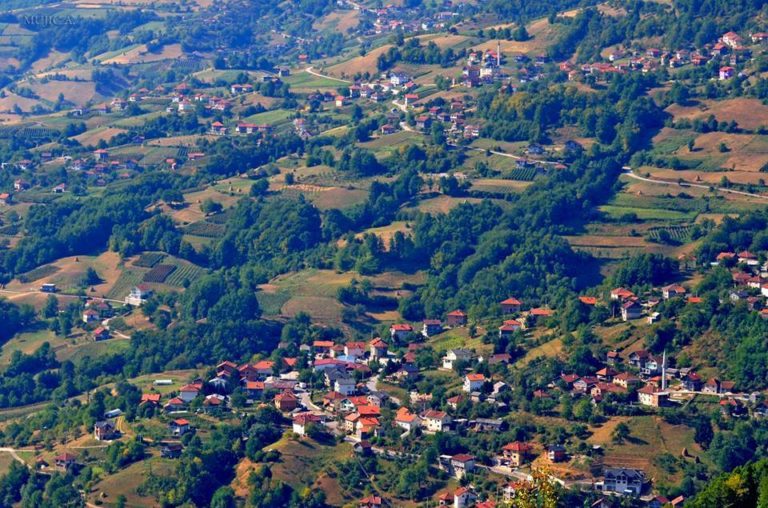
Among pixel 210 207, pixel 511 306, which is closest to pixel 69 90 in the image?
pixel 210 207

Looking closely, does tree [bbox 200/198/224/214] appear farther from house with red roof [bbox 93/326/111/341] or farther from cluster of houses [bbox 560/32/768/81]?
cluster of houses [bbox 560/32/768/81]

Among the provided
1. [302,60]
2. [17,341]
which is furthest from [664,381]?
[302,60]

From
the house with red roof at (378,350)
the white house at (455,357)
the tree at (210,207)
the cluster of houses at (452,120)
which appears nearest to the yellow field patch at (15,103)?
the cluster of houses at (452,120)

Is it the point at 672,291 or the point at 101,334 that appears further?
the point at 101,334

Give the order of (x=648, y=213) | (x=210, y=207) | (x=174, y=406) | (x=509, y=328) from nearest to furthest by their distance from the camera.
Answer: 1. (x=174, y=406)
2. (x=509, y=328)
3. (x=648, y=213)
4. (x=210, y=207)

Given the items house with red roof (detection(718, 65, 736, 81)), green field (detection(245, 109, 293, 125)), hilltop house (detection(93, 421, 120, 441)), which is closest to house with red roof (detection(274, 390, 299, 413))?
hilltop house (detection(93, 421, 120, 441))

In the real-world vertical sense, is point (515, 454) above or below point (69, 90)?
above

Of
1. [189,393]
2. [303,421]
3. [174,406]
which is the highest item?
[303,421]

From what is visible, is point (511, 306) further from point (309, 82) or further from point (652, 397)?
point (309, 82)

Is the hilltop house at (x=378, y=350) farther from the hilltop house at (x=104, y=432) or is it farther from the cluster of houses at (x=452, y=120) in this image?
the cluster of houses at (x=452, y=120)

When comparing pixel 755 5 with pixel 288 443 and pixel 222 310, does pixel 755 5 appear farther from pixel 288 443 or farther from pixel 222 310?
pixel 288 443
